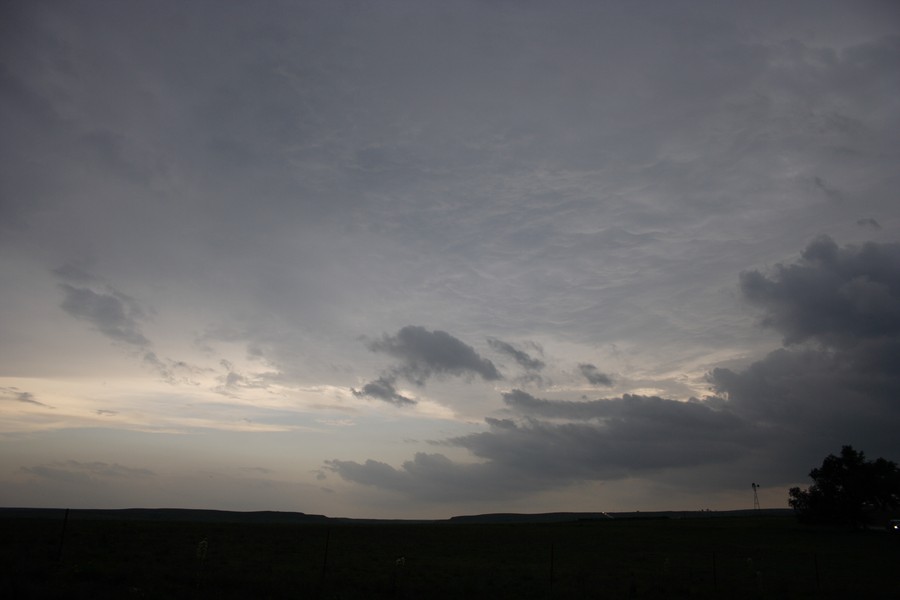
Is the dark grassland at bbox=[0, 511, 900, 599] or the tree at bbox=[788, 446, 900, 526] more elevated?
the tree at bbox=[788, 446, 900, 526]

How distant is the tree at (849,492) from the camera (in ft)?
295

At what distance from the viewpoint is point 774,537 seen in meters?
79.8

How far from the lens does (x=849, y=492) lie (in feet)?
299

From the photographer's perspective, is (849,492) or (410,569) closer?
(410,569)

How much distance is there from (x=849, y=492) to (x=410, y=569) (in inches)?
3437

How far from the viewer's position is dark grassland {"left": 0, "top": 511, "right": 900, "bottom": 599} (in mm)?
24875

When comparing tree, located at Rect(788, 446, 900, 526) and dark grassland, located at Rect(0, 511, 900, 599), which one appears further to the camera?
tree, located at Rect(788, 446, 900, 526)

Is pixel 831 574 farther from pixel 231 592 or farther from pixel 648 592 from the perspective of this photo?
pixel 231 592

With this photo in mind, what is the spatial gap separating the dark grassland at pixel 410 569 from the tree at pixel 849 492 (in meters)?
26.1

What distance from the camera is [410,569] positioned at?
3728cm

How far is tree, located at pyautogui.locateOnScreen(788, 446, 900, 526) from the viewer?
89812 mm

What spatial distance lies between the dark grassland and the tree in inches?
1029

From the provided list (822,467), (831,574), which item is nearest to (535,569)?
(831,574)

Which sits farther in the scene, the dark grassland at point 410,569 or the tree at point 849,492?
the tree at point 849,492
